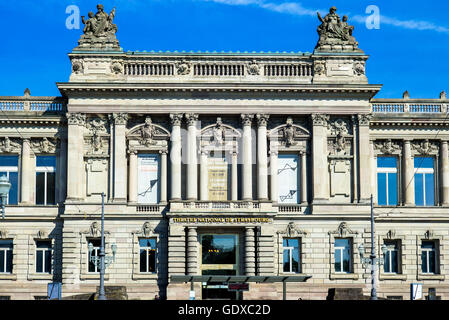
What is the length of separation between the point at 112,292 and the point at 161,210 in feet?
26.1

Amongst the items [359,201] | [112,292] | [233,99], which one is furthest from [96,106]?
[359,201]

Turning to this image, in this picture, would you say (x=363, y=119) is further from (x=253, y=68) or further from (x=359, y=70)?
(x=253, y=68)

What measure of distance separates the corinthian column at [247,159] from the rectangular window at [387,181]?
38.1 feet

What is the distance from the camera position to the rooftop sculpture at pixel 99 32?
58.1m

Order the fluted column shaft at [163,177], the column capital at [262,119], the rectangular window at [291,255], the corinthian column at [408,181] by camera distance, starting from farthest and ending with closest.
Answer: the corinthian column at [408,181] → the column capital at [262,119] → the fluted column shaft at [163,177] → the rectangular window at [291,255]

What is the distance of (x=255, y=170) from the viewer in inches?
2288

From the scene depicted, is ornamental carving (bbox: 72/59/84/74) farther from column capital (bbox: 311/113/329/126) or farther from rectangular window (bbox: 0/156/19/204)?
column capital (bbox: 311/113/329/126)

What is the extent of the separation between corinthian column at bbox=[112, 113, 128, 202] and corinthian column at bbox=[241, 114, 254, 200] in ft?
31.4

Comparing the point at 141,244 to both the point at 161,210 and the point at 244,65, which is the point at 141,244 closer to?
the point at 161,210

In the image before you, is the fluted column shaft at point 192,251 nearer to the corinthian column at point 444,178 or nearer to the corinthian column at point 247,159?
the corinthian column at point 247,159

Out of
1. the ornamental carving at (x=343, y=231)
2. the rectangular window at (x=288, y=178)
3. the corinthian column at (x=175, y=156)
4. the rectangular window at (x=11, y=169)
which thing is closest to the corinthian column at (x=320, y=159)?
the rectangular window at (x=288, y=178)

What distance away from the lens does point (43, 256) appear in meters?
58.3

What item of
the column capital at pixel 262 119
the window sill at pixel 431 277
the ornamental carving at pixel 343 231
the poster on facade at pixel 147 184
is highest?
the column capital at pixel 262 119
